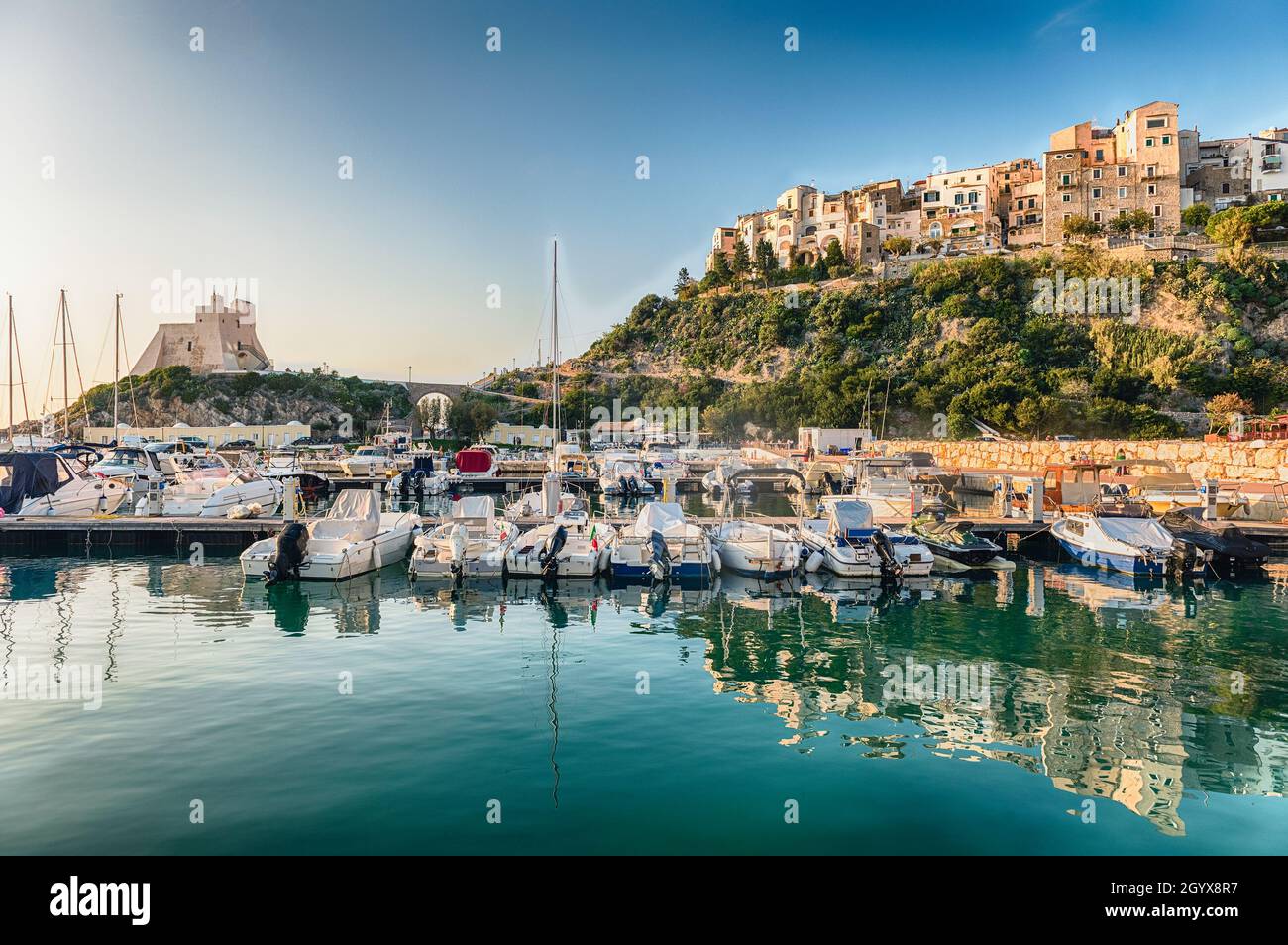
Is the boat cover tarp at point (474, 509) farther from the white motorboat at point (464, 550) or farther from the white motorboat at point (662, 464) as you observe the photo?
the white motorboat at point (662, 464)

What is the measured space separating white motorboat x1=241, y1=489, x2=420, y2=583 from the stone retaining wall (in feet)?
116

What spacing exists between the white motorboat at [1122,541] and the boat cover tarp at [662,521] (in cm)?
1248

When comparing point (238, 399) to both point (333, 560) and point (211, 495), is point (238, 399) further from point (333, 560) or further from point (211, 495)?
point (333, 560)

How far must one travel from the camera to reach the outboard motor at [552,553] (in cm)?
2150

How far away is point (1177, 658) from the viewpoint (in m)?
15.2

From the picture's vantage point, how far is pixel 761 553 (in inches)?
890

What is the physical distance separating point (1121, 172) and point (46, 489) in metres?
100

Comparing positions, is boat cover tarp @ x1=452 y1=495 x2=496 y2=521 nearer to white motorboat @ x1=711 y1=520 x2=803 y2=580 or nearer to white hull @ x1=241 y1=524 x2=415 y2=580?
white hull @ x1=241 y1=524 x2=415 y2=580

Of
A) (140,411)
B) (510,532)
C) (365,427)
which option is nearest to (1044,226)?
(365,427)

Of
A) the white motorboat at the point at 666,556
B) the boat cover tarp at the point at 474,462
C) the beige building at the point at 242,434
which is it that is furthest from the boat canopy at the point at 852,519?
the beige building at the point at 242,434

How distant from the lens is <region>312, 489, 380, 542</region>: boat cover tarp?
23.2 meters
